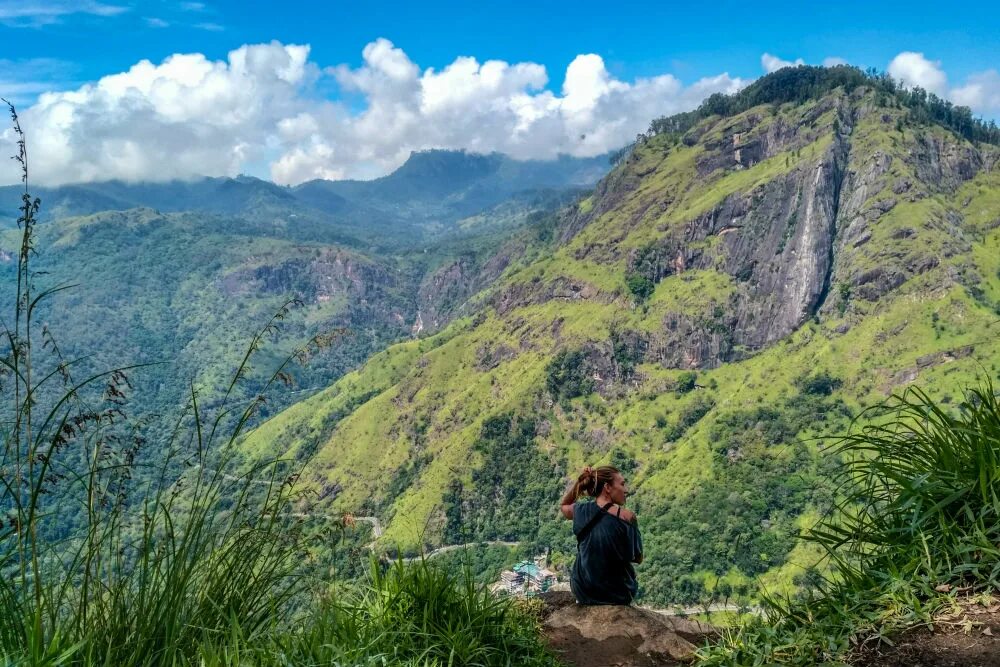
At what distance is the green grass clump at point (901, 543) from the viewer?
2654 millimetres

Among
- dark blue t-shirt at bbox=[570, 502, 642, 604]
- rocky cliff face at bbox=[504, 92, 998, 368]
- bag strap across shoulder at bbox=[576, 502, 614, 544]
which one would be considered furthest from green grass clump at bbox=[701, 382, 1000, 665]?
rocky cliff face at bbox=[504, 92, 998, 368]

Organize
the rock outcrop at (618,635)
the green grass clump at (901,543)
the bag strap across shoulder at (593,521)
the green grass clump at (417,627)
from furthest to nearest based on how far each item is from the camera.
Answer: the bag strap across shoulder at (593,521), the rock outcrop at (618,635), the green grass clump at (901,543), the green grass clump at (417,627)

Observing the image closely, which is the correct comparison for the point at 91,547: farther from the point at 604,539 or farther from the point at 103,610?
the point at 604,539

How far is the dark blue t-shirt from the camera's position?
15.8 feet

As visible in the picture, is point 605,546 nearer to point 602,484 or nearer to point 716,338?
point 602,484

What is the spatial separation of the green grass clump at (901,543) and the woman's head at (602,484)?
190cm

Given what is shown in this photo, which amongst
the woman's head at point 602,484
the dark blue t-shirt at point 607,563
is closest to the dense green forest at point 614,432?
the dark blue t-shirt at point 607,563

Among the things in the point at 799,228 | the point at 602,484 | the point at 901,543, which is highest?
the point at 799,228

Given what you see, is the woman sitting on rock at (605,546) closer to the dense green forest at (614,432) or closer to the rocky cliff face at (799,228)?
the dense green forest at (614,432)

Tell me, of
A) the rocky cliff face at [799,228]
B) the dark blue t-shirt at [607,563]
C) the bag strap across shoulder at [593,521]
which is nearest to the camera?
the dark blue t-shirt at [607,563]

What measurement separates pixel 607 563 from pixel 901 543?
233 centimetres

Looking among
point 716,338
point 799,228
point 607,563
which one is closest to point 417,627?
point 607,563

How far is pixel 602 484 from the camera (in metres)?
5.21

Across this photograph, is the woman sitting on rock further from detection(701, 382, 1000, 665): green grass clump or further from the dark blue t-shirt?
detection(701, 382, 1000, 665): green grass clump
